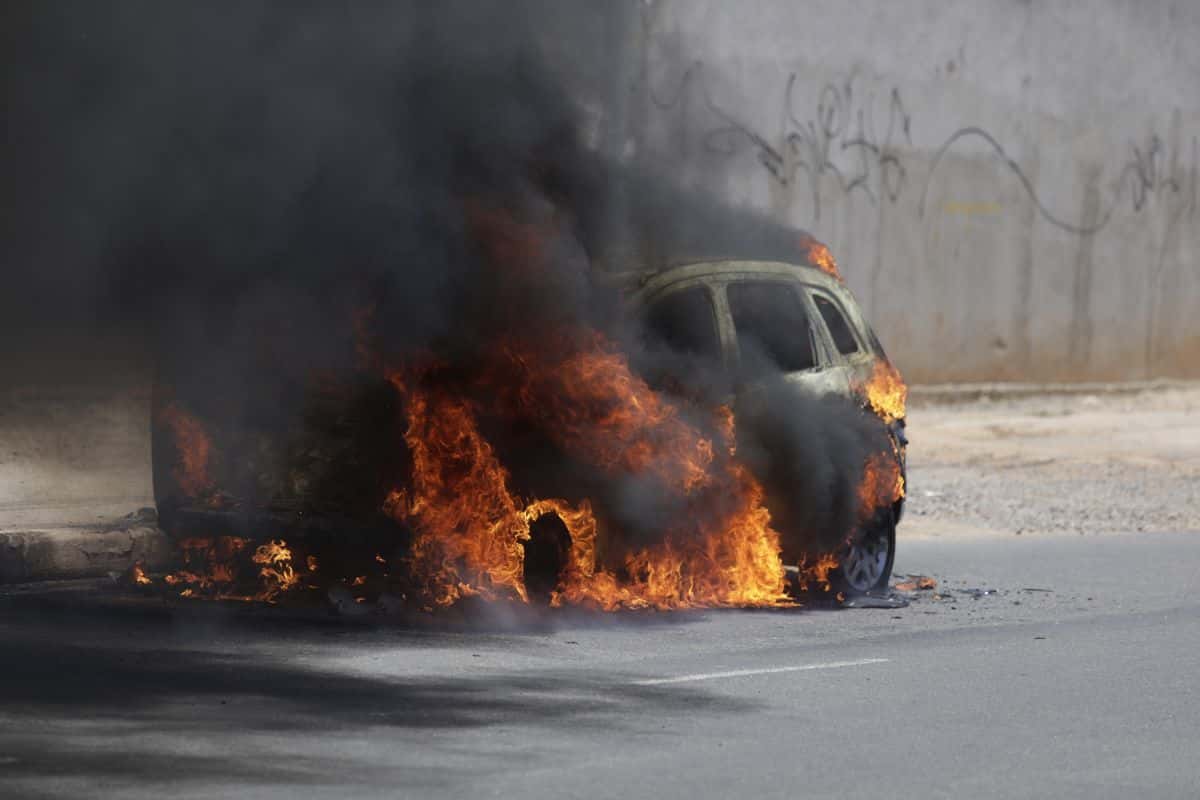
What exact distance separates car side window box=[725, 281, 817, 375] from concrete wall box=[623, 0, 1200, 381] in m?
9.17

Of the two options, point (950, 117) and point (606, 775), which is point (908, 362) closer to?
point (950, 117)

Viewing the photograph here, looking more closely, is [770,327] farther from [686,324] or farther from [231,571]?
[231,571]

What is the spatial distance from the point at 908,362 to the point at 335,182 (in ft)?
43.8

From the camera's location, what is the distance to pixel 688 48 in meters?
14.9

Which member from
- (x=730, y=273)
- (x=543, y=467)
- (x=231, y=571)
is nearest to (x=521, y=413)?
(x=543, y=467)

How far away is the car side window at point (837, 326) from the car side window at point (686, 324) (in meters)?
0.95

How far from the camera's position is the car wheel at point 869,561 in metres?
10.6

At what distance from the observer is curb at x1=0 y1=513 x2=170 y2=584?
10.6 m

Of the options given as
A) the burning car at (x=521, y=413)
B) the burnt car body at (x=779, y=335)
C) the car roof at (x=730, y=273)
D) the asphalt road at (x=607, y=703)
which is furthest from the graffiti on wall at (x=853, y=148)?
the asphalt road at (x=607, y=703)

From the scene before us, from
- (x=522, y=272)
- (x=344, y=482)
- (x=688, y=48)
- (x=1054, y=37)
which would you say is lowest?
(x=344, y=482)

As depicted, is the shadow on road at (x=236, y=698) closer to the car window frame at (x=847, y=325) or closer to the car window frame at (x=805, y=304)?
the car window frame at (x=805, y=304)

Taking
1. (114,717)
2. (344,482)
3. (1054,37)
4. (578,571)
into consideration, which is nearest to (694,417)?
(578,571)

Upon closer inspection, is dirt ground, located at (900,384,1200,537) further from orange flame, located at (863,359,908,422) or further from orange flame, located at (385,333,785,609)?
orange flame, located at (385,333,785,609)

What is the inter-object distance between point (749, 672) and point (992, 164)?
650 inches
